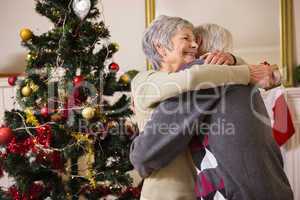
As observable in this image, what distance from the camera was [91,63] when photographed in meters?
1.56

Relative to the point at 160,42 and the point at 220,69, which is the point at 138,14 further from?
the point at 220,69

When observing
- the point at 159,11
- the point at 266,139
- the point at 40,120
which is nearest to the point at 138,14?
the point at 159,11

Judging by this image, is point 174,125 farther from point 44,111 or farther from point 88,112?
point 44,111

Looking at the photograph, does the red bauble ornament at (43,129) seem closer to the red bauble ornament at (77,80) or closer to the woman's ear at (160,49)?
the red bauble ornament at (77,80)

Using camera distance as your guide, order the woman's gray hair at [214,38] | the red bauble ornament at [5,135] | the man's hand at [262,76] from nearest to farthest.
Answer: the man's hand at [262,76] < the woman's gray hair at [214,38] < the red bauble ornament at [5,135]

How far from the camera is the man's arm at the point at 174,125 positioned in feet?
3.46

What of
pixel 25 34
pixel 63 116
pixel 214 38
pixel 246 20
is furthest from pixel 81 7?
pixel 246 20

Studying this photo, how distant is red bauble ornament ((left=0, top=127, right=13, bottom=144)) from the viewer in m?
1.43

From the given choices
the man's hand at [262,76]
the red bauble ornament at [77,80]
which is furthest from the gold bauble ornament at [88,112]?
the man's hand at [262,76]

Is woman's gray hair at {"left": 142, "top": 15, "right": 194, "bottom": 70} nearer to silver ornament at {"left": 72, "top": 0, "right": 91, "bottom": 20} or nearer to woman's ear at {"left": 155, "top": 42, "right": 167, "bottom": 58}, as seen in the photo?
woman's ear at {"left": 155, "top": 42, "right": 167, "bottom": 58}

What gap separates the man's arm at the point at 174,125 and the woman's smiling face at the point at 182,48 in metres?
0.25

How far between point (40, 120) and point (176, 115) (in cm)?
76

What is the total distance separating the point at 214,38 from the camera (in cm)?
127

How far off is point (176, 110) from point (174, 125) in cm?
5
